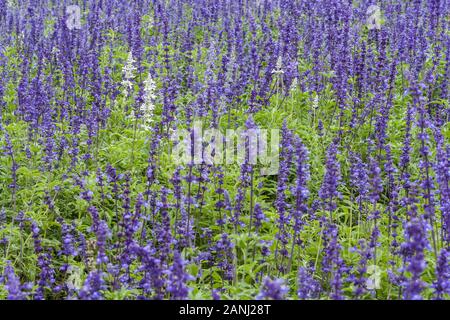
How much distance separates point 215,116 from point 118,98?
2300 millimetres

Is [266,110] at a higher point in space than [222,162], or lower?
higher

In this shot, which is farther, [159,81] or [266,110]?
[159,81]

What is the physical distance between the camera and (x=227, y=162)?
6.26 metres

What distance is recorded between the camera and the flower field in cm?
443

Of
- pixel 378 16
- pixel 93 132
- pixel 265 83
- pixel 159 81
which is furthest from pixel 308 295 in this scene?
pixel 378 16

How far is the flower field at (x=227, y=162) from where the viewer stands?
14.5 feet

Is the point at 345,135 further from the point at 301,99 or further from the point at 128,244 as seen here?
the point at 128,244

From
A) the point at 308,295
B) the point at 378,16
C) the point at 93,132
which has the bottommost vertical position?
the point at 308,295

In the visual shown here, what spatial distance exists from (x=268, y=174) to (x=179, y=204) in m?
1.48

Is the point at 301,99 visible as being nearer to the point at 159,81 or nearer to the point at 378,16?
the point at 159,81

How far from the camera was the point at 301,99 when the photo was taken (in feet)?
26.2

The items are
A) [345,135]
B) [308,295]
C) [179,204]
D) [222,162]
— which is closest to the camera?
[308,295]

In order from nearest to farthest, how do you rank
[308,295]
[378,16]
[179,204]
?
[308,295]
[179,204]
[378,16]

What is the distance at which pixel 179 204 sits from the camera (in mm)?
5016
